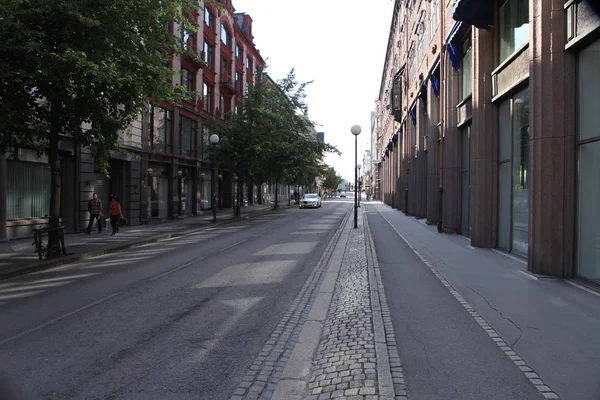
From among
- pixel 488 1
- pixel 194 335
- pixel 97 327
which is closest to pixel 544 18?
pixel 488 1

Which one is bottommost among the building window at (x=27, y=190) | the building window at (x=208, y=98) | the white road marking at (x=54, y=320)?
the white road marking at (x=54, y=320)

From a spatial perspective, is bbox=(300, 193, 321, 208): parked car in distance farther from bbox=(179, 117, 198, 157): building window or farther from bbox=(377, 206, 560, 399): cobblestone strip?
bbox=(377, 206, 560, 399): cobblestone strip

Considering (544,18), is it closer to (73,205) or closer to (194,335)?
(194,335)

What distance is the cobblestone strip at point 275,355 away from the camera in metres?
3.79

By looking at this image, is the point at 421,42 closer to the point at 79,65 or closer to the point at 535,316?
the point at 79,65

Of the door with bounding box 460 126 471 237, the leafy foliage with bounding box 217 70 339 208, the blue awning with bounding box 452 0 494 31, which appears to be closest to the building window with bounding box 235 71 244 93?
the leafy foliage with bounding box 217 70 339 208

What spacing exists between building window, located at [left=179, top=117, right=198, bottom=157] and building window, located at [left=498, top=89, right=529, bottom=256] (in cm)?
2027

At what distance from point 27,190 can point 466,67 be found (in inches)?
669

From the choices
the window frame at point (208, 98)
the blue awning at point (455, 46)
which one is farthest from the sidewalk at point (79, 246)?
the blue awning at point (455, 46)

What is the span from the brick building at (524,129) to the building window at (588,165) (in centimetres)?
2

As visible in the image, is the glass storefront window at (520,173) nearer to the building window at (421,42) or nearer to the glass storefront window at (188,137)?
the building window at (421,42)

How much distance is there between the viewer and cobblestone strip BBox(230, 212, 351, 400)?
12.5ft

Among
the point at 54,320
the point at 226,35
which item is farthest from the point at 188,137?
the point at 54,320

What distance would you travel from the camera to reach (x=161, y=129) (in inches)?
983
